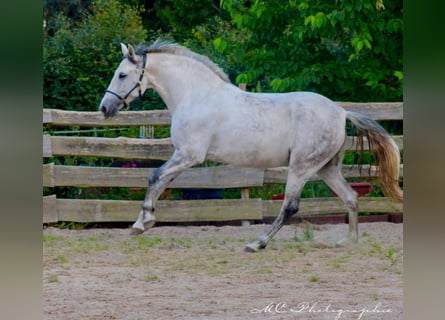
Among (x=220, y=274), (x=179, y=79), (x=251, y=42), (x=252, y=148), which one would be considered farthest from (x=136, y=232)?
(x=251, y=42)

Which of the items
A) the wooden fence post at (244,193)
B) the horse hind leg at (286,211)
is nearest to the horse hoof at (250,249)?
the horse hind leg at (286,211)

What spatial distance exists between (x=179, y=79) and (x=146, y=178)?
0.69 metres

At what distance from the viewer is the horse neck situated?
15.6 ft

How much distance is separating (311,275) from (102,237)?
1.35 meters

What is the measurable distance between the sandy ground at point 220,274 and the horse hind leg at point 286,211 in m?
0.05

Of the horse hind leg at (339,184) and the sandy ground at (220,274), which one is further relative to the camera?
the horse hind leg at (339,184)

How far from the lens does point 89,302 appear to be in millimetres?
4348

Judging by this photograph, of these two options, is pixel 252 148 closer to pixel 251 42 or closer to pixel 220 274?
pixel 251 42

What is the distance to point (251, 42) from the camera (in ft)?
15.9

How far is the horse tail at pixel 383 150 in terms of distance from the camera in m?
4.80

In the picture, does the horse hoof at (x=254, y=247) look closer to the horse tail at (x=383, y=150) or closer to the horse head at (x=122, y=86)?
the horse tail at (x=383, y=150)

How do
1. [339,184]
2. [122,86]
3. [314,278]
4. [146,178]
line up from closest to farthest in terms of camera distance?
[314,278] → [122,86] → [339,184] → [146,178]

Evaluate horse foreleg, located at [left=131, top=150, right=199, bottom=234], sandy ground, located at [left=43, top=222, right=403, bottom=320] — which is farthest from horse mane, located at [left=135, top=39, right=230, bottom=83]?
sandy ground, located at [left=43, top=222, right=403, bottom=320]
